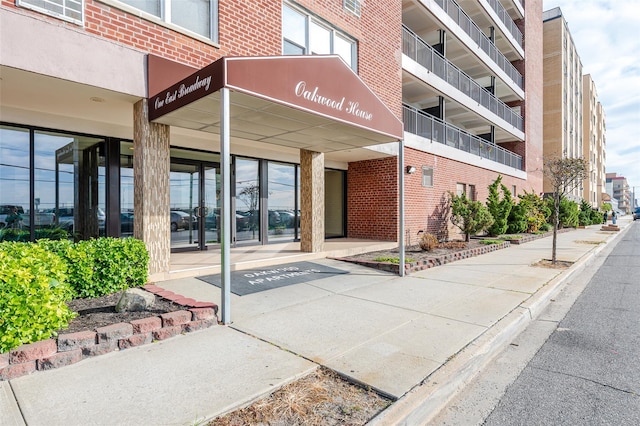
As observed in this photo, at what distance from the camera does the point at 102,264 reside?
505 cm

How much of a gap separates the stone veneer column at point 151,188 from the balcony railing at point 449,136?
899 cm

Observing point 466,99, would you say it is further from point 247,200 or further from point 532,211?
point 247,200

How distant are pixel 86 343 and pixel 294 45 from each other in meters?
8.03

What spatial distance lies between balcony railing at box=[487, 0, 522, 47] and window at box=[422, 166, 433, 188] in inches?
497

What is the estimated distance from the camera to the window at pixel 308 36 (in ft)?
29.1

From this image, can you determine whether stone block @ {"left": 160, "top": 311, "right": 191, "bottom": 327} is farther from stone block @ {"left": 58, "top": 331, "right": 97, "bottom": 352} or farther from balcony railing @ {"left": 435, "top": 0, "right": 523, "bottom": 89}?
balcony railing @ {"left": 435, "top": 0, "right": 523, "bottom": 89}

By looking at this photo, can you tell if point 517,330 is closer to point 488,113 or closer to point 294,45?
point 294,45

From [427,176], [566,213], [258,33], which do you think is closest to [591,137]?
[566,213]

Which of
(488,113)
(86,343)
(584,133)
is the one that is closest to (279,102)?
(86,343)

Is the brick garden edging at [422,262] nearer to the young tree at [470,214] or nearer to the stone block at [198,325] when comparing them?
the young tree at [470,214]

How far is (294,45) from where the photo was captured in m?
9.06

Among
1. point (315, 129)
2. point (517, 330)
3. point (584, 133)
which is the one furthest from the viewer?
point (584, 133)

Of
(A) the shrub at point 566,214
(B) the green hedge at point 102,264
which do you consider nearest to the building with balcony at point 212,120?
(B) the green hedge at point 102,264

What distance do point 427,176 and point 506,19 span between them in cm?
1462
